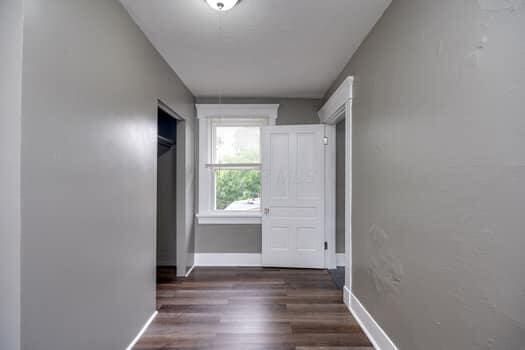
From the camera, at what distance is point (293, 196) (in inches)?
155

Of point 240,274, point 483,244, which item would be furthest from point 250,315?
point 483,244

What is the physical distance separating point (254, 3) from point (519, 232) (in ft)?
6.33

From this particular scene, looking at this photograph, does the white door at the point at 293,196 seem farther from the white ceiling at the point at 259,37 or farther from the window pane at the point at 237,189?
the white ceiling at the point at 259,37

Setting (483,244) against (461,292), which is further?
(461,292)

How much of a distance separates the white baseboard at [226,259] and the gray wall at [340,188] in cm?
119

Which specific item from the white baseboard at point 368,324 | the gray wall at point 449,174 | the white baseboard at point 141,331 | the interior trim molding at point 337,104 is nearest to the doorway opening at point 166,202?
the white baseboard at point 141,331

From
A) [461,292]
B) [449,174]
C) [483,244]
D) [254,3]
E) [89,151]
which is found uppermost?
[254,3]

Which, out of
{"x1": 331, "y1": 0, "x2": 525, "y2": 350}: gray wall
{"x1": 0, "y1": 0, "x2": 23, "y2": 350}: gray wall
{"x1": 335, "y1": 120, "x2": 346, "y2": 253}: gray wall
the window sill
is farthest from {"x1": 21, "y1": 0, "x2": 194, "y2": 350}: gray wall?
{"x1": 335, "y1": 120, "x2": 346, "y2": 253}: gray wall

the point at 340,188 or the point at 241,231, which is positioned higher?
the point at 340,188

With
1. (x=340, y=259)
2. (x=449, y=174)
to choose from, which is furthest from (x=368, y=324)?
(x=340, y=259)

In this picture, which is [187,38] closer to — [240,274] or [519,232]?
[519,232]

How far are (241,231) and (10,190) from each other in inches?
126

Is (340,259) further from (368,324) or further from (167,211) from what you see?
(167,211)

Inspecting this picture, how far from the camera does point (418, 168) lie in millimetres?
1604
